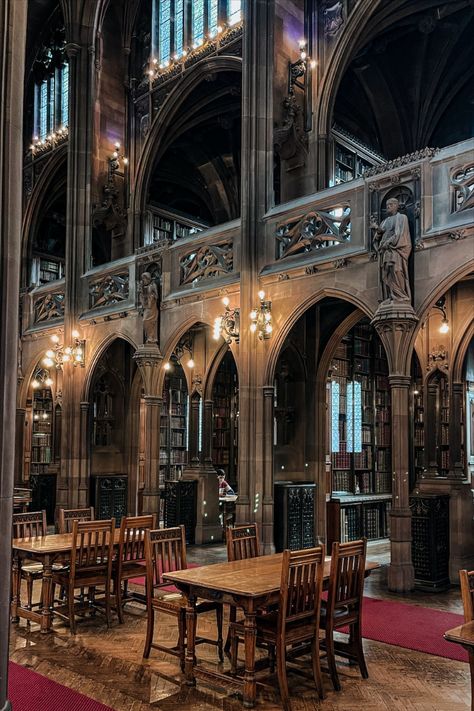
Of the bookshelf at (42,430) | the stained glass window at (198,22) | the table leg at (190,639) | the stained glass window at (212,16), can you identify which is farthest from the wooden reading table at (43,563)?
the bookshelf at (42,430)

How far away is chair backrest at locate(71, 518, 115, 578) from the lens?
21.9 ft

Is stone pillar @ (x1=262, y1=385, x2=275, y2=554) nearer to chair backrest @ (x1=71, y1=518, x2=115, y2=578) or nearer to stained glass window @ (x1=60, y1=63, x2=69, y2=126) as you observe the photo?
chair backrest @ (x1=71, y1=518, x2=115, y2=578)

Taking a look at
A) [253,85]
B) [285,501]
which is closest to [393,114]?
[253,85]

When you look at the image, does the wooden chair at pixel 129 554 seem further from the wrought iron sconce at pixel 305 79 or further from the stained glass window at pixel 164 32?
the stained glass window at pixel 164 32

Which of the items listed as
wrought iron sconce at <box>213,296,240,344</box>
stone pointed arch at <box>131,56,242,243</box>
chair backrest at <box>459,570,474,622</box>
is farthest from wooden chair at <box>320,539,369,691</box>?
stone pointed arch at <box>131,56,242,243</box>

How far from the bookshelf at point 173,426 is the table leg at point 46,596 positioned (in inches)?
385

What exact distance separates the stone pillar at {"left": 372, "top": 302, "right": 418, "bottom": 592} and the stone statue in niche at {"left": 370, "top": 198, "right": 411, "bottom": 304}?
145mm

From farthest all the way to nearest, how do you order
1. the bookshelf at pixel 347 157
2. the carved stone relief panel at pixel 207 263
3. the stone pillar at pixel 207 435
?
the stone pillar at pixel 207 435
the bookshelf at pixel 347 157
the carved stone relief panel at pixel 207 263

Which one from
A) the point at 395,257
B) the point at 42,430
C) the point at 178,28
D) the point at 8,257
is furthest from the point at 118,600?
the point at 42,430

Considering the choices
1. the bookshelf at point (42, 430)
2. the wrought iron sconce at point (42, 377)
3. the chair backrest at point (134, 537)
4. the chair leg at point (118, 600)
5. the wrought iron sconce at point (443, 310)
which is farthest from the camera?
the bookshelf at point (42, 430)

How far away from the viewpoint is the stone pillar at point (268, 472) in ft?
32.5

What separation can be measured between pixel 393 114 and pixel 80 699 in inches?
517

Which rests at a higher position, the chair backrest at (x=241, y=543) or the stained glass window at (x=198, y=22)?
the stained glass window at (x=198, y=22)

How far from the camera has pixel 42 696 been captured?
4.96 metres
